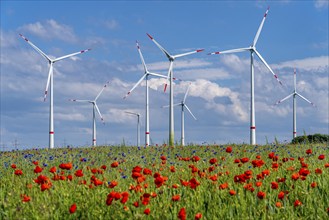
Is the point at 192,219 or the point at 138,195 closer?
the point at 192,219

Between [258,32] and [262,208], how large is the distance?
111 feet

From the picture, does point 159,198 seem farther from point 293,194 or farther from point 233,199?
point 293,194

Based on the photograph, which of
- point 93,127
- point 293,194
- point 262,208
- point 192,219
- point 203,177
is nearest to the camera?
point 192,219

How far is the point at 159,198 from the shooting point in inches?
Result: 354

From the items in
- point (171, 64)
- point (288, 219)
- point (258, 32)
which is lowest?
point (288, 219)

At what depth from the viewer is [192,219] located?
7.52 metres

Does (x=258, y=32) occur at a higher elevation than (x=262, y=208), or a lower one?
higher

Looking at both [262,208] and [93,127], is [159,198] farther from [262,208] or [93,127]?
[93,127]

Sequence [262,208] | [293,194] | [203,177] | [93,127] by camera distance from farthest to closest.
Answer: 1. [93,127]
2. [203,177]
3. [293,194]
4. [262,208]

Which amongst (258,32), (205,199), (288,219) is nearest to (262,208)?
(288,219)

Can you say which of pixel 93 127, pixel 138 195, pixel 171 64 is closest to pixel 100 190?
pixel 138 195

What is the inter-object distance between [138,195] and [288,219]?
2490 mm

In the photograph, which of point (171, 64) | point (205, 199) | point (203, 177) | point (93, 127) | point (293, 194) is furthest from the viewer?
point (93, 127)

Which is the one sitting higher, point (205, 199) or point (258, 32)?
point (258, 32)
